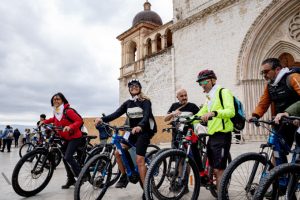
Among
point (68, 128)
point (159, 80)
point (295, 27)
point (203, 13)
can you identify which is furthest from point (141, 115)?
point (159, 80)

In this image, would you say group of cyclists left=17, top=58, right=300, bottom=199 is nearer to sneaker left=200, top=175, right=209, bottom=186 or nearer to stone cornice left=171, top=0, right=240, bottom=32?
sneaker left=200, top=175, right=209, bottom=186

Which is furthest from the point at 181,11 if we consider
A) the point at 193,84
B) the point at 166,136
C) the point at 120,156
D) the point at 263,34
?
the point at 120,156

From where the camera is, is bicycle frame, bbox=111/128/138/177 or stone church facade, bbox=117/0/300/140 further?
stone church facade, bbox=117/0/300/140

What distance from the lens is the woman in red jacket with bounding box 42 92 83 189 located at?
405 centimetres

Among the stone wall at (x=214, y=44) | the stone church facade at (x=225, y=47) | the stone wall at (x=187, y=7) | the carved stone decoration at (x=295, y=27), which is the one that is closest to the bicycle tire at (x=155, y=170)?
the stone church facade at (x=225, y=47)

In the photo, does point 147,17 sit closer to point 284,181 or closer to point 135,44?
point 135,44

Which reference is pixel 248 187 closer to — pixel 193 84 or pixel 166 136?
pixel 193 84

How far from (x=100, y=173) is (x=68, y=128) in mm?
1098

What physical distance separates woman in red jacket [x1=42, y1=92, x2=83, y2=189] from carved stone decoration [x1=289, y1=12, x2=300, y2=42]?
10987 mm

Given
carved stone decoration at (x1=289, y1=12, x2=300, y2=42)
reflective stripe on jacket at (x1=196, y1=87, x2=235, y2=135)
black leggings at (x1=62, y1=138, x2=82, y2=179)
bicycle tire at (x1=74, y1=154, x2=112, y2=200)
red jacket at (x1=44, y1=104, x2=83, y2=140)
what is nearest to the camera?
reflective stripe on jacket at (x1=196, y1=87, x2=235, y2=135)

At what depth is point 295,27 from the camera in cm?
1122

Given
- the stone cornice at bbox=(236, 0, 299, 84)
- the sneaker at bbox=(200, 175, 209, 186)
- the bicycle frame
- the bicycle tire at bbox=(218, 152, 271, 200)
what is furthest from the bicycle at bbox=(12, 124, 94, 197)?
the stone cornice at bbox=(236, 0, 299, 84)

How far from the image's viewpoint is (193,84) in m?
15.0

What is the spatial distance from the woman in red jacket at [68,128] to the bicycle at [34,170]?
0.19 meters
